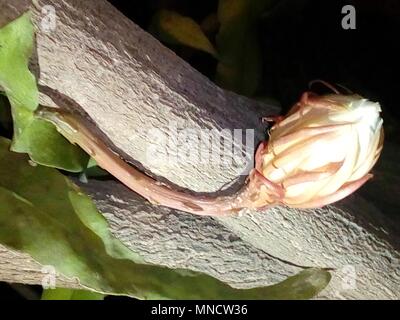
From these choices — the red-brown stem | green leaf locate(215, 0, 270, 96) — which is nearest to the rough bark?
the red-brown stem

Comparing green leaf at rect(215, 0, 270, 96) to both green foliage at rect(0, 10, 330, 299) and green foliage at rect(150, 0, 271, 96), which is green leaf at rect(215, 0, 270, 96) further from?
green foliage at rect(0, 10, 330, 299)

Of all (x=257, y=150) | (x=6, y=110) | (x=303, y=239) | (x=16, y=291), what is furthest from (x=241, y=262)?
(x=16, y=291)

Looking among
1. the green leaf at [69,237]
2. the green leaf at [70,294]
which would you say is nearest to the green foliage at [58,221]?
the green leaf at [69,237]

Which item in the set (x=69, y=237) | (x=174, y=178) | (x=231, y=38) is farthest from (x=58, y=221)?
(x=231, y=38)

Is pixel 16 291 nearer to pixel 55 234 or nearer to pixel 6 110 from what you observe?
pixel 6 110

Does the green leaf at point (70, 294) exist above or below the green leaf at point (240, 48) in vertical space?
below

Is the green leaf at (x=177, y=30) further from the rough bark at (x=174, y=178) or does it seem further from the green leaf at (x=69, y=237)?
the green leaf at (x=69, y=237)
